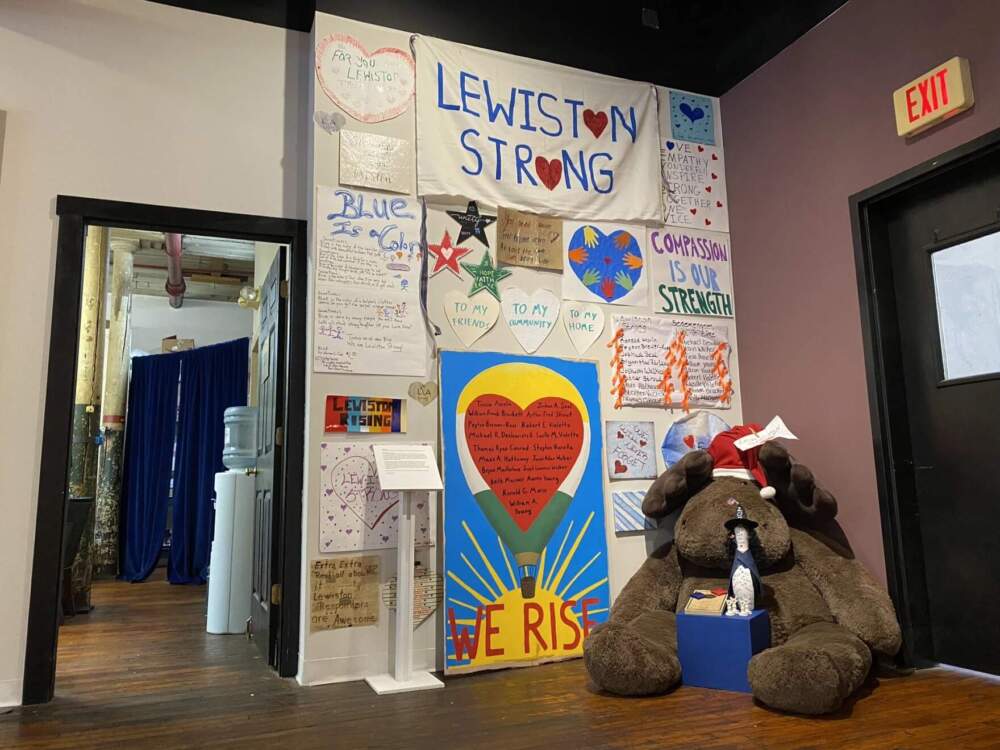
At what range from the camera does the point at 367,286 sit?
308 cm

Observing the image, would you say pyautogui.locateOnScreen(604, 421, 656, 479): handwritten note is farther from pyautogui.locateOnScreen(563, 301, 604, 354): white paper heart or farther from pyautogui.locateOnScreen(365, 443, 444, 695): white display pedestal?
pyautogui.locateOnScreen(365, 443, 444, 695): white display pedestal

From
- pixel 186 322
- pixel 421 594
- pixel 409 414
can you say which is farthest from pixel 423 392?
pixel 186 322

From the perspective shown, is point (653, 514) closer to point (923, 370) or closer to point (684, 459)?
point (684, 459)

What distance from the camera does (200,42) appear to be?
3164mm

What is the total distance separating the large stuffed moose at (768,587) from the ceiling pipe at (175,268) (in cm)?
468

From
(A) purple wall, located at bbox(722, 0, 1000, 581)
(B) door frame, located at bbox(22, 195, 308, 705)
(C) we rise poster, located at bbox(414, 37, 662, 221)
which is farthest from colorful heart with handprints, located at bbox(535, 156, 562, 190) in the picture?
(B) door frame, located at bbox(22, 195, 308, 705)

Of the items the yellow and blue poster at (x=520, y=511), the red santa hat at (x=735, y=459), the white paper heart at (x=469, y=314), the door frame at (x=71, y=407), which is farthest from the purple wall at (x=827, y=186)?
the door frame at (x=71, y=407)

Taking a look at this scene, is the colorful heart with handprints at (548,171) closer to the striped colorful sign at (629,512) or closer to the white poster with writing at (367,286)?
the white poster with writing at (367,286)

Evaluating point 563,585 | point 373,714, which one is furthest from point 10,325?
point 563,585

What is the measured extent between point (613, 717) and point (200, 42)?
304 cm

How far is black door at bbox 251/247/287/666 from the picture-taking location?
3127 millimetres

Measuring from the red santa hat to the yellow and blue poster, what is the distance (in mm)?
507

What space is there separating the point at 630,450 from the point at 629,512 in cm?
28

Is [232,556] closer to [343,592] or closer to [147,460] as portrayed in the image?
[343,592]
